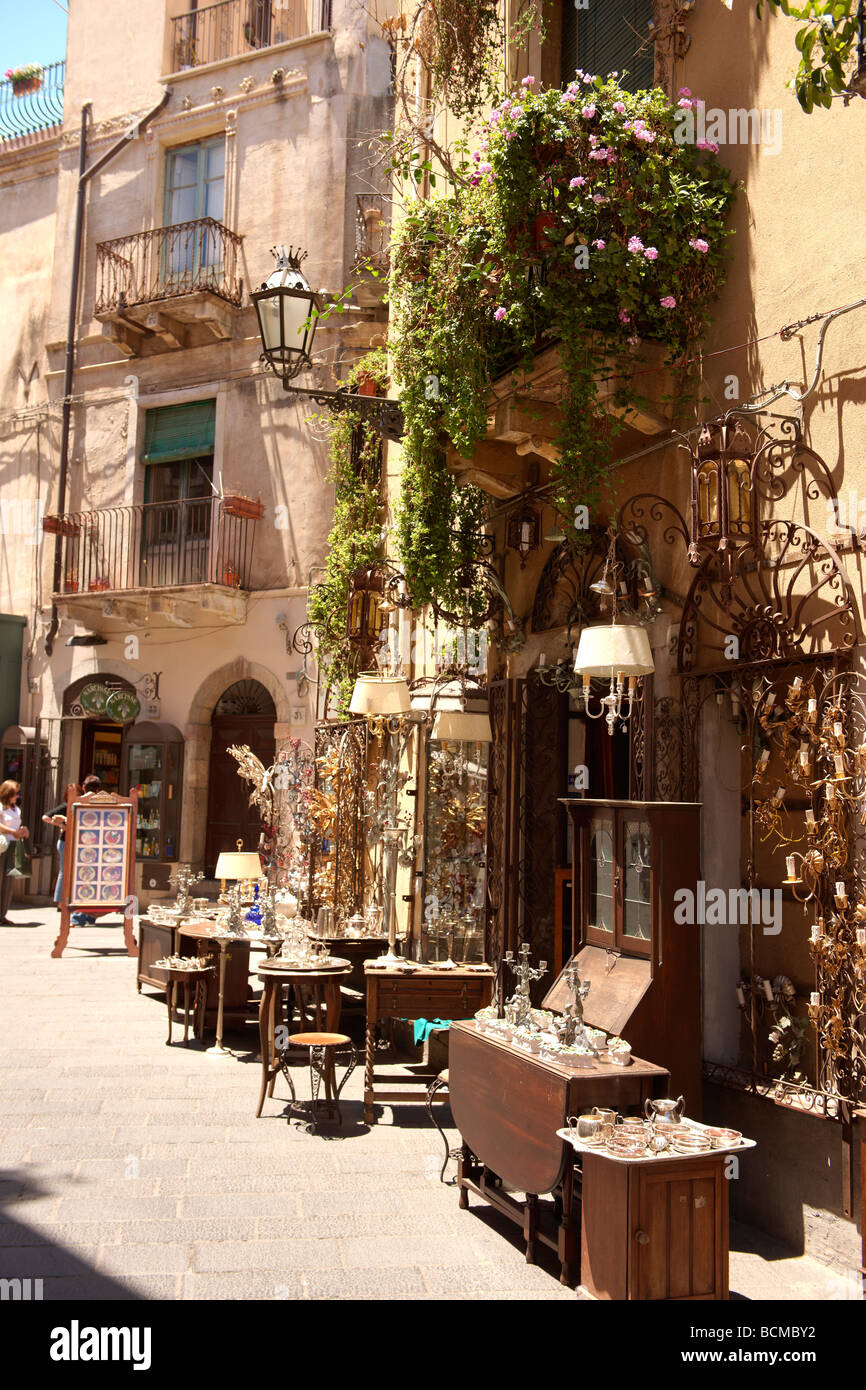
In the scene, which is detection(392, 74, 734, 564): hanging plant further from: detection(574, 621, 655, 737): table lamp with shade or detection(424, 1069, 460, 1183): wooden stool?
detection(424, 1069, 460, 1183): wooden stool

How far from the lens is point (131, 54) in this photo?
18.5 metres

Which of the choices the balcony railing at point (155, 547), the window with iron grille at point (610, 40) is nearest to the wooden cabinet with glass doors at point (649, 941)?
the window with iron grille at point (610, 40)

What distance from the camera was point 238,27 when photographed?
1788 centimetres

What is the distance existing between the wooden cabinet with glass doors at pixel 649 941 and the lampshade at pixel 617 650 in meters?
0.71

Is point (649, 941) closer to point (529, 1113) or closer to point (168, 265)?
point (529, 1113)

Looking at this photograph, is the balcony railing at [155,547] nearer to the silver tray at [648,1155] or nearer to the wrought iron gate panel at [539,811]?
the wrought iron gate panel at [539,811]

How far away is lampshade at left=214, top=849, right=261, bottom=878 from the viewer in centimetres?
991

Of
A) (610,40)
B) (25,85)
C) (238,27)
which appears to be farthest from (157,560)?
(610,40)

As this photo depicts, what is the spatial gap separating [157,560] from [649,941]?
42.8ft

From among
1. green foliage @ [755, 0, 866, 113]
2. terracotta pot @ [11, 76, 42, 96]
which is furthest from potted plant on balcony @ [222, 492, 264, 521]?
green foliage @ [755, 0, 866, 113]

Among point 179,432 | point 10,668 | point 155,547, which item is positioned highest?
point 179,432

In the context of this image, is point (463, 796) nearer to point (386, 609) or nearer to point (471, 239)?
point (386, 609)

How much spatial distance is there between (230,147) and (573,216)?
41.8ft

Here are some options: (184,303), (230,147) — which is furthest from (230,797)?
(230,147)
